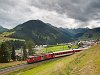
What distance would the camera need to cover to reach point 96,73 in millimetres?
32062

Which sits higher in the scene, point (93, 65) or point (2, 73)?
point (93, 65)

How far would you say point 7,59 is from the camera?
115 m

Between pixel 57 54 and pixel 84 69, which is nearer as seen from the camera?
pixel 84 69

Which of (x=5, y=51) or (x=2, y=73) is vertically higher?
(x=5, y=51)

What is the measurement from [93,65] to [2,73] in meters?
42.0

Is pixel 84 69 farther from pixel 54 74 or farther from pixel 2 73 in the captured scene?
pixel 2 73

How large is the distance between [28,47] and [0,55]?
204 feet

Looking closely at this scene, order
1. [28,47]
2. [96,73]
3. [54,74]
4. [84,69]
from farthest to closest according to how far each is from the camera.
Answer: [28,47] → [54,74] → [84,69] → [96,73]

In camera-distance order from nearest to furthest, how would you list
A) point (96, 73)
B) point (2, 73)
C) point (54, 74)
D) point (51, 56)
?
point (96, 73)
point (54, 74)
point (2, 73)
point (51, 56)

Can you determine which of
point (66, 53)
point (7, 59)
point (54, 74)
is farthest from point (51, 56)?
point (54, 74)

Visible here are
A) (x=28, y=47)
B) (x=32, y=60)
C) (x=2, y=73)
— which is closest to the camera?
(x=2, y=73)

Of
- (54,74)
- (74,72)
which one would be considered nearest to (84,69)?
(74,72)

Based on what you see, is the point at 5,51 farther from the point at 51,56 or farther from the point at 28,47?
the point at 28,47

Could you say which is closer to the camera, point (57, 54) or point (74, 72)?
point (74, 72)
